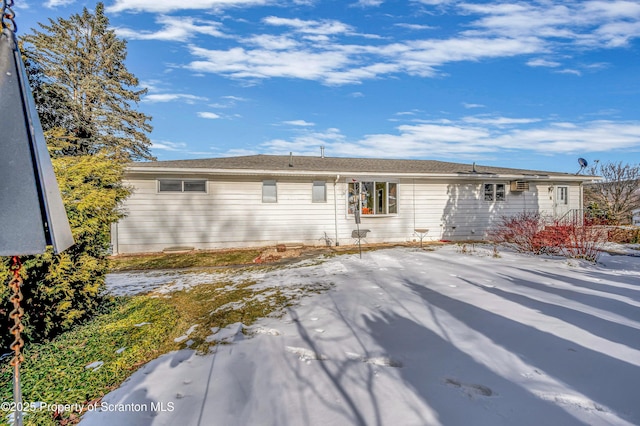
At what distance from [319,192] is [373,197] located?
222 centimetres

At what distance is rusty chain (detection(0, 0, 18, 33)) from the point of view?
4.99 feet

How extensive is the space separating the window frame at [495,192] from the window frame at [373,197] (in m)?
4.14

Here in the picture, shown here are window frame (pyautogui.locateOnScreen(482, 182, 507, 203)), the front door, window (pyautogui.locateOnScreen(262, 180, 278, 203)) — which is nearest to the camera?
window (pyautogui.locateOnScreen(262, 180, 278, 203))

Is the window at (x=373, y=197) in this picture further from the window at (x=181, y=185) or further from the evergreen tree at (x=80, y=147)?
the evergreen tree at (x=80, y=147)

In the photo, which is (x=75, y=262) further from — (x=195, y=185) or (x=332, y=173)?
(x=332, y=173)

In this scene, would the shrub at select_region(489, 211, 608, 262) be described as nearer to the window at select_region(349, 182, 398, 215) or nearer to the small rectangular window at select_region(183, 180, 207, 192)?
the window at select_region(349, 182, 398, 215)

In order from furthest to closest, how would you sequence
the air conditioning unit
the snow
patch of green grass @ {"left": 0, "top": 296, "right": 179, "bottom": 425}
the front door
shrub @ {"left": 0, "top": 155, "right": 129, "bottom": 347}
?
the front door
the air conditioning unit
shrub @ {"left": 0, "top": 155, "right": 129, "bottom": 347}
patch of green grass @ {"left": 0, "top": 296, "right": 179, "bottom": 425}
the snow

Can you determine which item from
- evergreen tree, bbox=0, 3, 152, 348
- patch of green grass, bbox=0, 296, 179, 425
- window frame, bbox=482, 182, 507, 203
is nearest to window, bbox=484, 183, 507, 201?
window frame, bbox=482, 182, 507, 203

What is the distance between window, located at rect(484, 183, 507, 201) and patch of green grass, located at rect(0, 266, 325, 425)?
10.7 m

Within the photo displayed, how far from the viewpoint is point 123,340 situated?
346 cm

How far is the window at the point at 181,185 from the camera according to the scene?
33.2 ft

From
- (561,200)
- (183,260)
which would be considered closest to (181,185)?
(183,260)

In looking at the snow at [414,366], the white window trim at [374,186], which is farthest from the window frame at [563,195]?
the snow at [414,366]

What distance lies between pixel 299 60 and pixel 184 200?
23.8 ft
